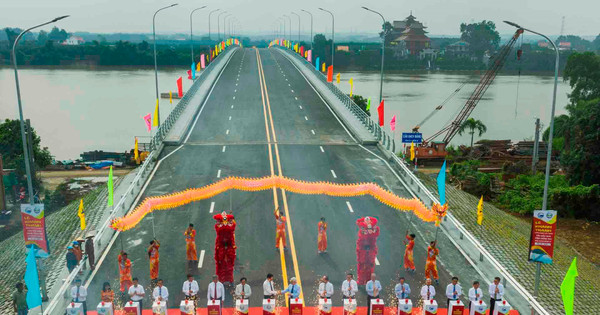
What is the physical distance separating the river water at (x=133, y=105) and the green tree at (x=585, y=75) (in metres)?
6.13

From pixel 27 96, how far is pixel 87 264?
78864 mm

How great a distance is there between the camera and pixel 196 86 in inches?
2172

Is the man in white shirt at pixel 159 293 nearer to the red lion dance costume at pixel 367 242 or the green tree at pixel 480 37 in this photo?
the red lion dance costume at pixel 367 242

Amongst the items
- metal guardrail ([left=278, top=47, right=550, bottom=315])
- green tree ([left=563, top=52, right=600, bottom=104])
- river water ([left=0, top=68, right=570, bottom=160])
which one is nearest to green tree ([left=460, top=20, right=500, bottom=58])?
river water ([left=0, top=68, right=570, bottom=160])

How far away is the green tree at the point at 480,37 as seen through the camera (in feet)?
584

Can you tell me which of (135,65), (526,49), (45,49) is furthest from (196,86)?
(526,49)

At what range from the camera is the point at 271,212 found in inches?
934

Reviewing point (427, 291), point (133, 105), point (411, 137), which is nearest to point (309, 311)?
point (427, 291)

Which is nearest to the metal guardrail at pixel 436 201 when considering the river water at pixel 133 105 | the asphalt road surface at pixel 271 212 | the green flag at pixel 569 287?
the asphalt road surface at pixel 271 212

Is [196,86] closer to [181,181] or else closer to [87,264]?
[181,181]

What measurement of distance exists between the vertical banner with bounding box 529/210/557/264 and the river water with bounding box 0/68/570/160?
4881 centimetres

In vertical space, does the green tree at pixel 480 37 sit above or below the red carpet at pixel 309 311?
above

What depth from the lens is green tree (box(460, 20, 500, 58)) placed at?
584ft

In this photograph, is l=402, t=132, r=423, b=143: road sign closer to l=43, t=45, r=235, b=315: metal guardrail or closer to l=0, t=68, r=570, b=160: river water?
l=43, t=45, r=235, b=315: metal guardrail
